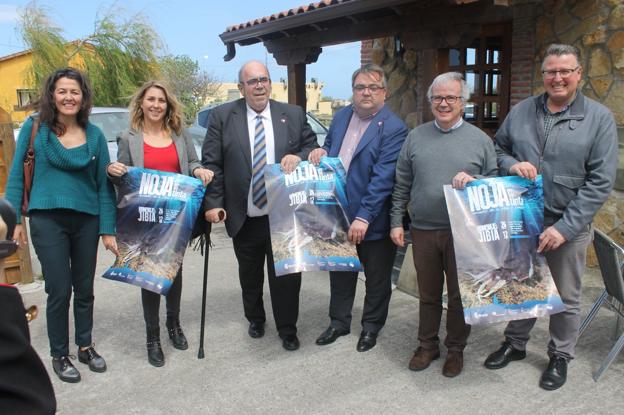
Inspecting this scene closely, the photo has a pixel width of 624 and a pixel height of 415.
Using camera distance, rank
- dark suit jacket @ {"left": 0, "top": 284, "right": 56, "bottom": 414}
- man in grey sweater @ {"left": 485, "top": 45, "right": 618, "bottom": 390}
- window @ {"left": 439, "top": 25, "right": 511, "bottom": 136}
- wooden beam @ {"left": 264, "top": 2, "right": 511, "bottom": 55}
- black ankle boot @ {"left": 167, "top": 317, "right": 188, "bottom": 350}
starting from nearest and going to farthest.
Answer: dark suit jacket @ {"left": 0, "top": 284, "right": 56, "bottom": 414}, man in grey sweater @ {"left": 485, "top": 45, "right": 618, "bottom": 390}, black ankle boot @ {"left": 167, "top": 317, "right": 188, "bottom": 350}, wooden beam @ {"left": 264, "top": 2, "right": 511, "bottom": 55}, window @ {"left": 439, "top": 25, "right": 511, "bottom": 136}

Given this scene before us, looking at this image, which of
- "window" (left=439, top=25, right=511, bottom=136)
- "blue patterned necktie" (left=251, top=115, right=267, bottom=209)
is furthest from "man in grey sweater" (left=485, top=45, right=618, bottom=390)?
"window" (left=439, top=25, right=511, bottom=136)

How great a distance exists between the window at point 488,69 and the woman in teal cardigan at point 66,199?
5.10 m

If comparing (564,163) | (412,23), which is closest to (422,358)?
(564,163)

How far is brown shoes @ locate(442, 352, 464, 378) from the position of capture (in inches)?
130

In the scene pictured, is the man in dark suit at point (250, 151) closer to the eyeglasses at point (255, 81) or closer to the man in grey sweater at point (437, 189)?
the eyeglasses at point (255, 81)

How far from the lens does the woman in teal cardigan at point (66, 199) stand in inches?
123

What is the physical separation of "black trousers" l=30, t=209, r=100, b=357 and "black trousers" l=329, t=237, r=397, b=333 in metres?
1.69

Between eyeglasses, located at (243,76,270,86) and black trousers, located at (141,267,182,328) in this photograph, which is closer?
eyeglasses, located at (243,76,270,86)

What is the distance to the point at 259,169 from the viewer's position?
3553 millimetres

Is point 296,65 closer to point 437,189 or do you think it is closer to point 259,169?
point 259,169

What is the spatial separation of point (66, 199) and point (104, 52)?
52.5 ft

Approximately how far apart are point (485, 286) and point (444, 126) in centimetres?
96

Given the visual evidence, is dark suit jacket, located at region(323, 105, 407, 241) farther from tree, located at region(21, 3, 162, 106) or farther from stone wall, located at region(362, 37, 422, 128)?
tree, located at region(21, 3, 162, 106)

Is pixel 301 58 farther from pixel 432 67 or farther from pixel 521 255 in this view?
pixel 521 255
